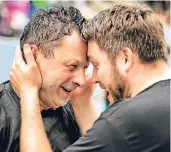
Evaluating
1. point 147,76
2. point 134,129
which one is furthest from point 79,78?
point 134,129

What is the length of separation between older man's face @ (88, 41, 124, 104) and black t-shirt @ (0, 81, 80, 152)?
22 cm

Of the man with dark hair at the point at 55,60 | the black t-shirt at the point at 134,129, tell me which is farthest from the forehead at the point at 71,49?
the black t-shirt at the point at 134,129

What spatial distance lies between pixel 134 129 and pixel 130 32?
32 centimetres

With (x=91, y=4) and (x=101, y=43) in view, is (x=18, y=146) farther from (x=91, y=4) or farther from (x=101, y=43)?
(x=91, y=4)

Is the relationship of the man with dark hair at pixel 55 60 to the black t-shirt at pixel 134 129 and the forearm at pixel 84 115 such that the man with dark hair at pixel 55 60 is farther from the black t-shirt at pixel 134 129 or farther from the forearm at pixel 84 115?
the black t-shirt at pixel 134 129

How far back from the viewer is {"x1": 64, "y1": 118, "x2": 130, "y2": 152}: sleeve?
4.30 feet

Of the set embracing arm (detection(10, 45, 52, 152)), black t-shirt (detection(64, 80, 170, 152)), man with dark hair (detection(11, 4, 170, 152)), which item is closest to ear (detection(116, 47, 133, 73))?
man with dark hair (detection(11, 4, 170, 152))

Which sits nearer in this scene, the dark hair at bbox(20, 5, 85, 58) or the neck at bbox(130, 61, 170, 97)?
the neck at bbox(130, 61, 170, 97)

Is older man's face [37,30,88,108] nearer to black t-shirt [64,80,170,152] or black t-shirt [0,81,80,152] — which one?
black t-shirt [0,81,80,152]

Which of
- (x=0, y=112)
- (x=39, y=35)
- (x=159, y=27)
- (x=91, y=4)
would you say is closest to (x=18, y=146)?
(x=0, y=112)

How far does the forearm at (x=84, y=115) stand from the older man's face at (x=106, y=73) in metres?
0.22

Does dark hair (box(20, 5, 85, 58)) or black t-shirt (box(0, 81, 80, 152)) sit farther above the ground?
dark hair (box(20, 5, 85, 58))

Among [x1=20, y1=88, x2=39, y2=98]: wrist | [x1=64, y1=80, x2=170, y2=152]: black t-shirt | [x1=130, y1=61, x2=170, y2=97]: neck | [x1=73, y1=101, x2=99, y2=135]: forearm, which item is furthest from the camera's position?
[x1=73, y1=101, x2=99, y2=135]: forearm

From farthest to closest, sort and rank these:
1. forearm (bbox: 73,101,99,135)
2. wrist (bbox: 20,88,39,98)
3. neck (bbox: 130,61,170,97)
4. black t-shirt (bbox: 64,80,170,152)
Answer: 1. forearm (bbox: 73,101,99,135)
2. wrist (bbox: 20,88,39,98)
3. neck (bbox: 130,61,170,97)
4. black t-shirt (bbox: 64,80,170,152)
